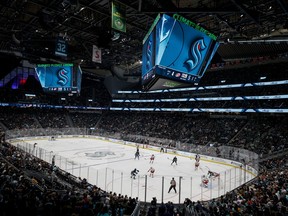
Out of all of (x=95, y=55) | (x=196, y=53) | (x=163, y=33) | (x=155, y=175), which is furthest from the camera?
(x=155, y=175)

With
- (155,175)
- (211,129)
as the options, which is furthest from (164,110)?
(155,175)

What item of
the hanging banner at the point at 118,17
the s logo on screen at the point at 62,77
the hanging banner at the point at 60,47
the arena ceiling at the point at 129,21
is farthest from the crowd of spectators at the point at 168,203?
the hanging banner at the point at 60,47

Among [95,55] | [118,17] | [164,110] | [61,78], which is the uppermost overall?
[118,17]

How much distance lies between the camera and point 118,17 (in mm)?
11641

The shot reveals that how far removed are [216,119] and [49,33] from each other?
2910 cm

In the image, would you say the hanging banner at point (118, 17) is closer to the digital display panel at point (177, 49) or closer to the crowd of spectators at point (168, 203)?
the digital display panel at point (177, 49)

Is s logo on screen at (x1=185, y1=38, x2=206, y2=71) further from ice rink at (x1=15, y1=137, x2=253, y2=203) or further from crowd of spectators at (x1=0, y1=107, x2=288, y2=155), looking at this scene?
crowd of spectators at (x1=0, y1=107, x2=288, y2=155)

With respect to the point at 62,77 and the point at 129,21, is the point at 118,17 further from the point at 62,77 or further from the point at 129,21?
the point at 62,77

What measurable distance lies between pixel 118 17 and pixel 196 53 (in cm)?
→ 471

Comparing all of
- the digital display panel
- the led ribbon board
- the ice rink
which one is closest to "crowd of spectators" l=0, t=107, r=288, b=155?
the ice rink

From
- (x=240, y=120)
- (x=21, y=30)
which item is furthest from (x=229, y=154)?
(x=21, y=30)

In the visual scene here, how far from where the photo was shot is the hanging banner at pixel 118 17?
11.1 metres

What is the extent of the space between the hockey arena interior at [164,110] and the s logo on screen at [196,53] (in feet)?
0.15

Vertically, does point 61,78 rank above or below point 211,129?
above
